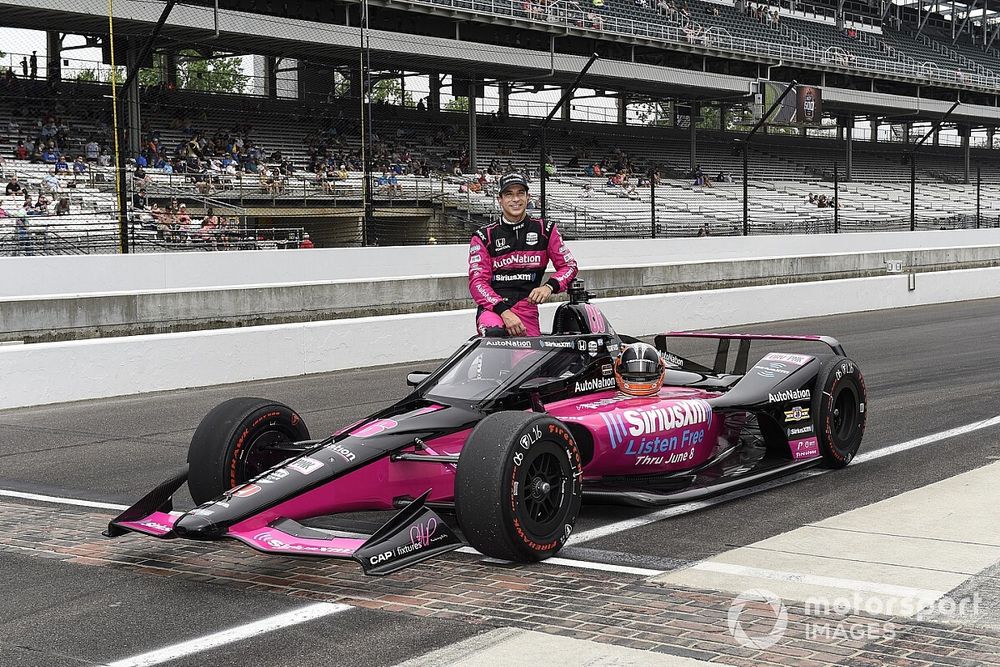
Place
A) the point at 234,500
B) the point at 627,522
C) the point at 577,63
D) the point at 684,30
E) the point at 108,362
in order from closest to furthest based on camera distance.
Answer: the point at 234,500 < the point at 627,522 < the point at 108,362 < the point at 577,63 < the point at 684,30

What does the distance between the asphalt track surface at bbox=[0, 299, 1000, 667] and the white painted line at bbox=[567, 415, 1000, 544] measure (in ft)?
0.23

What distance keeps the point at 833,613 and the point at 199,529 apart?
2781 millimetres

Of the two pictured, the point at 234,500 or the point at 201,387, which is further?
the point at 201,387

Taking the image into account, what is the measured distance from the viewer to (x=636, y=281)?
73.9 feet

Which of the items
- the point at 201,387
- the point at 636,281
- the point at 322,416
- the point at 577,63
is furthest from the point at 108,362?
the point at 577,63

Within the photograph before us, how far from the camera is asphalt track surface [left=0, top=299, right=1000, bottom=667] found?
4.66 meters

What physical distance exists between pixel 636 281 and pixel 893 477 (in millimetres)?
14940

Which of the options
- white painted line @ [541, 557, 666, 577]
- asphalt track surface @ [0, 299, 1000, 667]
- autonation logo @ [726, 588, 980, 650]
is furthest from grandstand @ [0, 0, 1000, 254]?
autonation logo @ [726, 588, 980, 650]

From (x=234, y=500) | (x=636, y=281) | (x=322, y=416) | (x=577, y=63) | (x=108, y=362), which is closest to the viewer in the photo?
(x=234, y=500)

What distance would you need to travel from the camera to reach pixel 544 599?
16.8 ft

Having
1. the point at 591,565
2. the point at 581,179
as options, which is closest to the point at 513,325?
the point at 591,565

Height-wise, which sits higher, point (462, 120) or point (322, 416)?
point (462, 120)

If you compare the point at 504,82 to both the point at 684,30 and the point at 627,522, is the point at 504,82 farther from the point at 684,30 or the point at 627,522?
the point at 627,522

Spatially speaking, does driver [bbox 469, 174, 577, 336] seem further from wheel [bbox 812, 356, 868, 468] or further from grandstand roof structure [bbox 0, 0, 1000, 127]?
grandstand roof structure [bbox 0, 0, 1000, 127]
